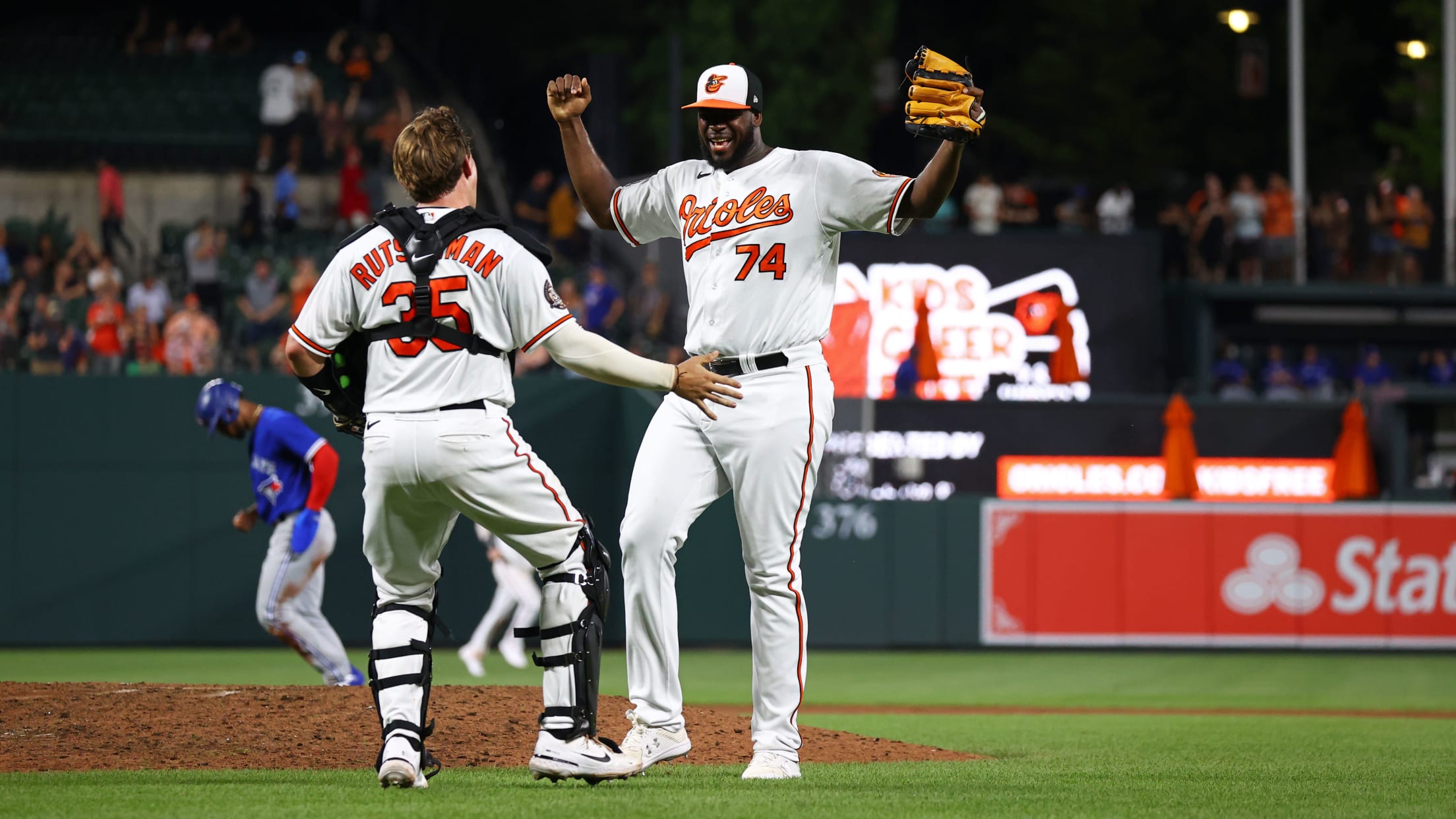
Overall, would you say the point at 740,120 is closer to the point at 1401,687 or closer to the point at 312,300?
the point at 312,300

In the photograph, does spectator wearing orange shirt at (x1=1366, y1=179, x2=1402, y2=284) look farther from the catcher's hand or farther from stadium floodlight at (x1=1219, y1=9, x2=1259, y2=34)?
the catcher's hand

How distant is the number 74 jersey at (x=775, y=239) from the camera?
6.03 metres

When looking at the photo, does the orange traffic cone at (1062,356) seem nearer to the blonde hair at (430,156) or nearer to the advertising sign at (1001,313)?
the advertising sign at (1001,313)

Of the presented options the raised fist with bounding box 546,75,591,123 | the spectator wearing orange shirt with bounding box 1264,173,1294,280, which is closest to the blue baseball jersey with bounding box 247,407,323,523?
the raised fist with bounding box 546,75,591,123

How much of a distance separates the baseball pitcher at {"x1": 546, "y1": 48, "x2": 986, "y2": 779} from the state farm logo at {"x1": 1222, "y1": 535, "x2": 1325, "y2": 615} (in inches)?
435

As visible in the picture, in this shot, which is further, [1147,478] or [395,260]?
[1147,478]

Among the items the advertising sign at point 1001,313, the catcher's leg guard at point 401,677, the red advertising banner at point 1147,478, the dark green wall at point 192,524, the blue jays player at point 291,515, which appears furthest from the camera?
the advertising sign at point 1001,313

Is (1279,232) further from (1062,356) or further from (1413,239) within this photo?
(1062,356)

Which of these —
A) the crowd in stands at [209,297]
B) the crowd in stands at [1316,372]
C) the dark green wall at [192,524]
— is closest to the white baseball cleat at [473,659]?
the dark green wall at [192,524]

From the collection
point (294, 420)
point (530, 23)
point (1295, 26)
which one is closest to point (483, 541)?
point (294, 420)

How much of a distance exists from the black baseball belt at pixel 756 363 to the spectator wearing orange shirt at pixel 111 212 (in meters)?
15.8

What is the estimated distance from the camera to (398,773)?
5.46 metres

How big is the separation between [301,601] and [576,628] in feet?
16.6

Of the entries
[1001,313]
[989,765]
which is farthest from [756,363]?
[1001,313]
